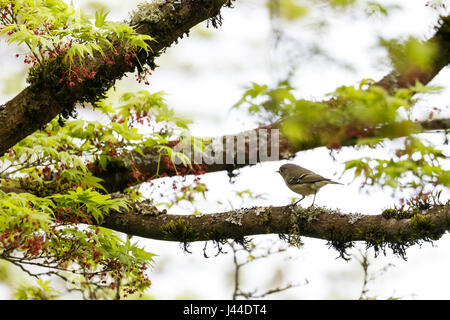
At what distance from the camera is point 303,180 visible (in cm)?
389

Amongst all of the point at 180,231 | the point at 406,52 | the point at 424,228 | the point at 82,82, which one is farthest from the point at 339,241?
the point at 82,82

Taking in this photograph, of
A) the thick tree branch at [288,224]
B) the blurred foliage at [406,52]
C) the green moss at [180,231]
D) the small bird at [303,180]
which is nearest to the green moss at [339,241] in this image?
the thick tree branch at [288,224]

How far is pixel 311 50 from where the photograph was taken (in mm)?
2123

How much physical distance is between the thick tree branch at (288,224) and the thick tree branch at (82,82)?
100 centimetres

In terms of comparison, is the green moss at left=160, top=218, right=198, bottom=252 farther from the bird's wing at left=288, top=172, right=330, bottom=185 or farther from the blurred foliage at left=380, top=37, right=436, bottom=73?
the blurred foliage at left=380, top=37, right=436, bottom=73

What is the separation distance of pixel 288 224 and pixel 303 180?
25.2 inches

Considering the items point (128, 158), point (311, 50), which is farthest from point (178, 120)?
point (311, 50)

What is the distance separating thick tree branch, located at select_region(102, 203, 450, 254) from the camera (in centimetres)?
288

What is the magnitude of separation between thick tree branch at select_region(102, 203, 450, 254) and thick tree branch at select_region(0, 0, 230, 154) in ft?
3.29

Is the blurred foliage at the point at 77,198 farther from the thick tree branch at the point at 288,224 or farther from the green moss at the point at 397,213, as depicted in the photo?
the green moss at the point at 397,213

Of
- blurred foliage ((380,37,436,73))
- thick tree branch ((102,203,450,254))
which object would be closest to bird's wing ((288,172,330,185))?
thick tree branch ((102,203,450,254))

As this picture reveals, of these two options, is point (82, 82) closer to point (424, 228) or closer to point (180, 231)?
point (180, 231)

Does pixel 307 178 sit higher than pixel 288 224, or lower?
higher
